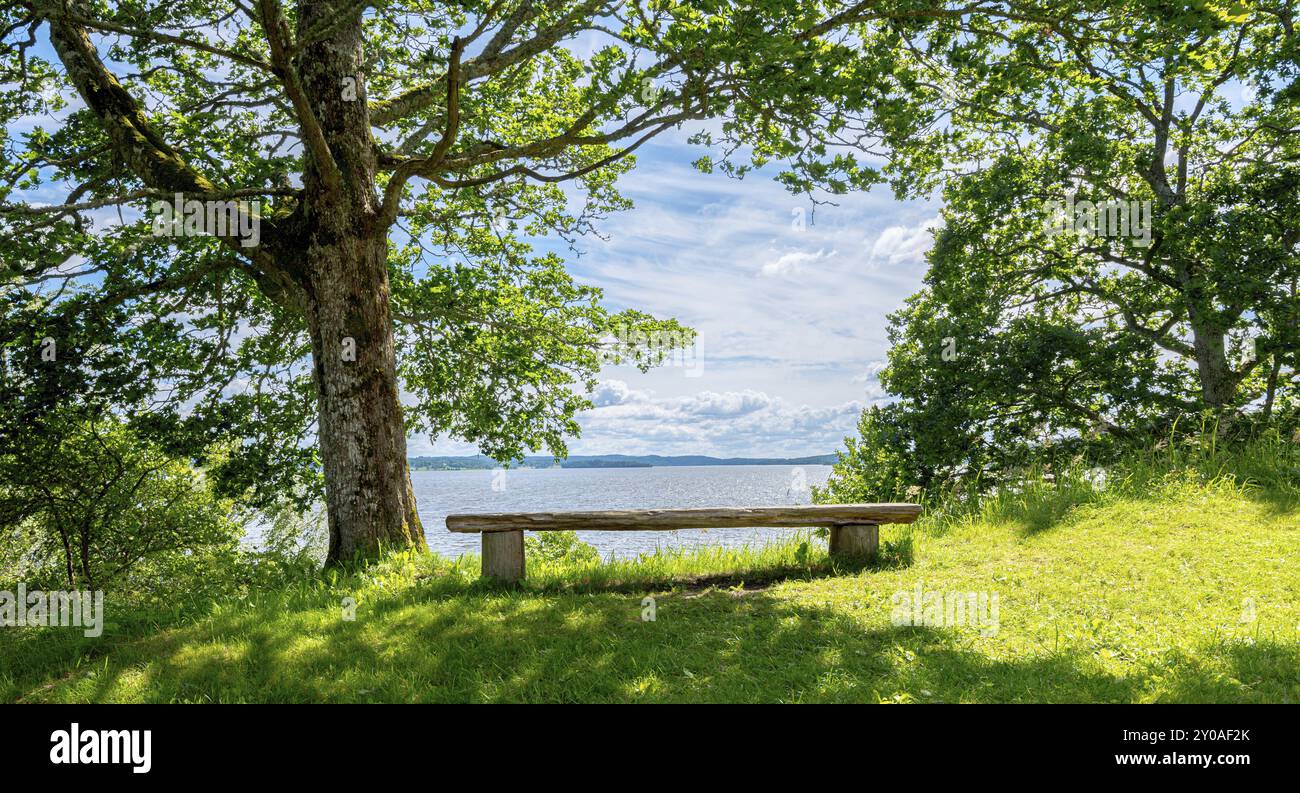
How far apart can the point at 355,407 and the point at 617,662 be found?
5.01 metres

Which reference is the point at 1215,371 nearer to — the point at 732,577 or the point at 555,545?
the point at 732,577

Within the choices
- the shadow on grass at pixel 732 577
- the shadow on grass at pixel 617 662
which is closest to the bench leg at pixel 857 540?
the shadow on grass at pixel 732 577

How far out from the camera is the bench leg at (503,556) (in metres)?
8.12

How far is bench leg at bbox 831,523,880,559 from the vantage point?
875 centimetres

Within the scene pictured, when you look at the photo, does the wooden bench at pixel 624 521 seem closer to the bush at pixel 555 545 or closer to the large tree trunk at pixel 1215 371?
the bush at pixel 555 545

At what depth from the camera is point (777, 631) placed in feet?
20.4

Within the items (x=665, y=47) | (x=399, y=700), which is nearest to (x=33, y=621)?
(x=399, y=700)

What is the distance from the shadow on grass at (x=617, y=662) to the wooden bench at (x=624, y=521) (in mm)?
1022

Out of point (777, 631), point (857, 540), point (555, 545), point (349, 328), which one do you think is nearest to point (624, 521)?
point (777, 631)

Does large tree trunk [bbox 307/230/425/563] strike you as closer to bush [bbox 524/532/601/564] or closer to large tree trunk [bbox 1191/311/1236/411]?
bush [bbox 524/532/601/564]

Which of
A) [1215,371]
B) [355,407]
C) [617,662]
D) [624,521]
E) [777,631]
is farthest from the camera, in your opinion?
[1215,371]

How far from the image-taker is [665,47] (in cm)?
734
